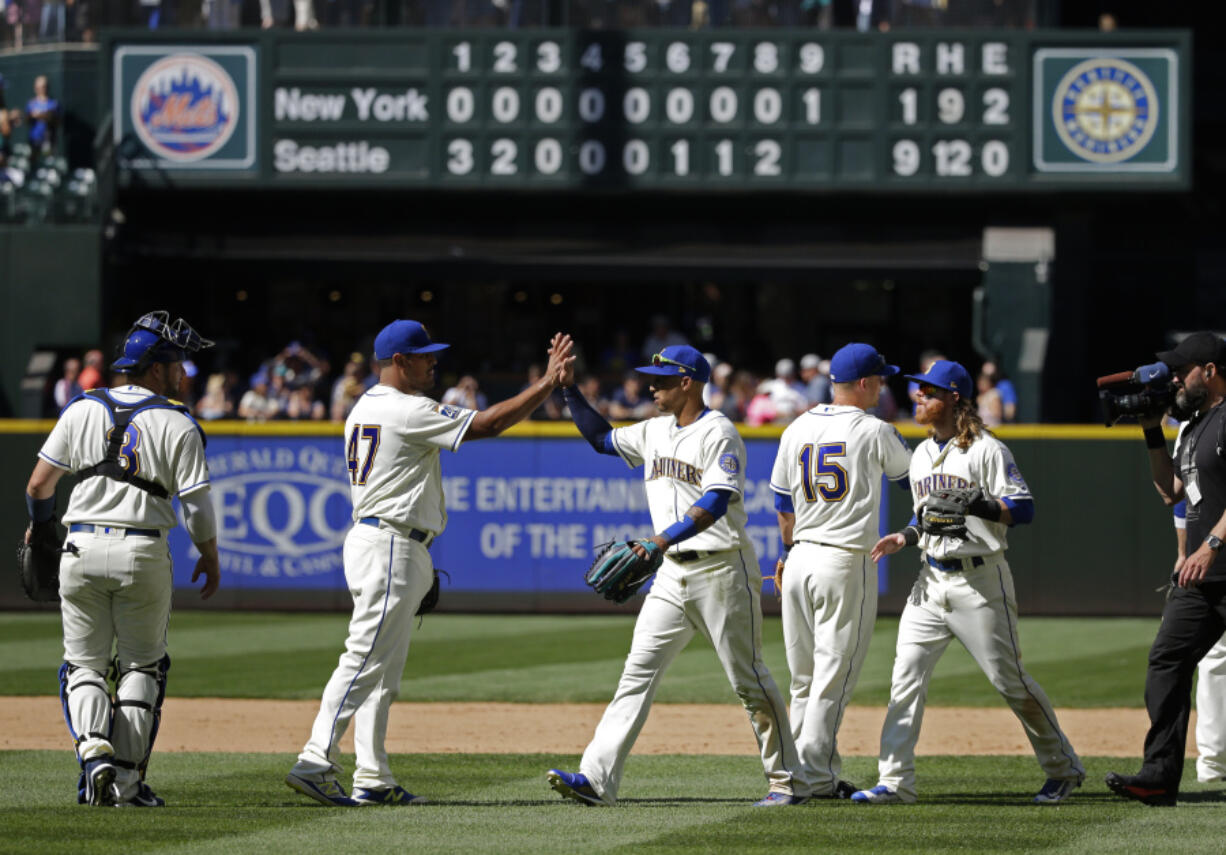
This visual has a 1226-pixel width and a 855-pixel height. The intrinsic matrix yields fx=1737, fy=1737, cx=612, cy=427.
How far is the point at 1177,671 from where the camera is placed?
7.29 m

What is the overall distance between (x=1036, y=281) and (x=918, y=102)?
2.74 meters

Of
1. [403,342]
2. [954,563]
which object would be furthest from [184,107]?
[954,563]

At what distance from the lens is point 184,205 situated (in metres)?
21.2

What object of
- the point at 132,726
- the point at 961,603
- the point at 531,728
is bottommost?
the point at 531,728

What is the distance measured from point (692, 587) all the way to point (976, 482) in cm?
129

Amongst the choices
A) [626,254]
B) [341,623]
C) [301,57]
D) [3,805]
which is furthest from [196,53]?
[3,805]

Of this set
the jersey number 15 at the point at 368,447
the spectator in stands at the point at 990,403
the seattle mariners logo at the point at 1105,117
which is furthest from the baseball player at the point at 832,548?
the seattle mariners logo at the point at 1105,117

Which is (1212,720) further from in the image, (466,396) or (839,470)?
(466,396)

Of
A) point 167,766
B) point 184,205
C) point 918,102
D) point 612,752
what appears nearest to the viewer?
point 612,752

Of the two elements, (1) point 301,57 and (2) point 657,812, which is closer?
(2) point 657,812

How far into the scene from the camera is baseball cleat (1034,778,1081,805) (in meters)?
7.40

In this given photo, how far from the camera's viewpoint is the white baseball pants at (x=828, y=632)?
7215mm

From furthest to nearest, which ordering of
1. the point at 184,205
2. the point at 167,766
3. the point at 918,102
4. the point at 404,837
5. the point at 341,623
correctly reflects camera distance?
1. the point at 184,205
2. the point at 918,102
3. the point at 341,623
4. the point at 167,766
5. the point at 404,837

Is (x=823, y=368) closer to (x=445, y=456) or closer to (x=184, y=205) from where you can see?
(x=445, y=456)
